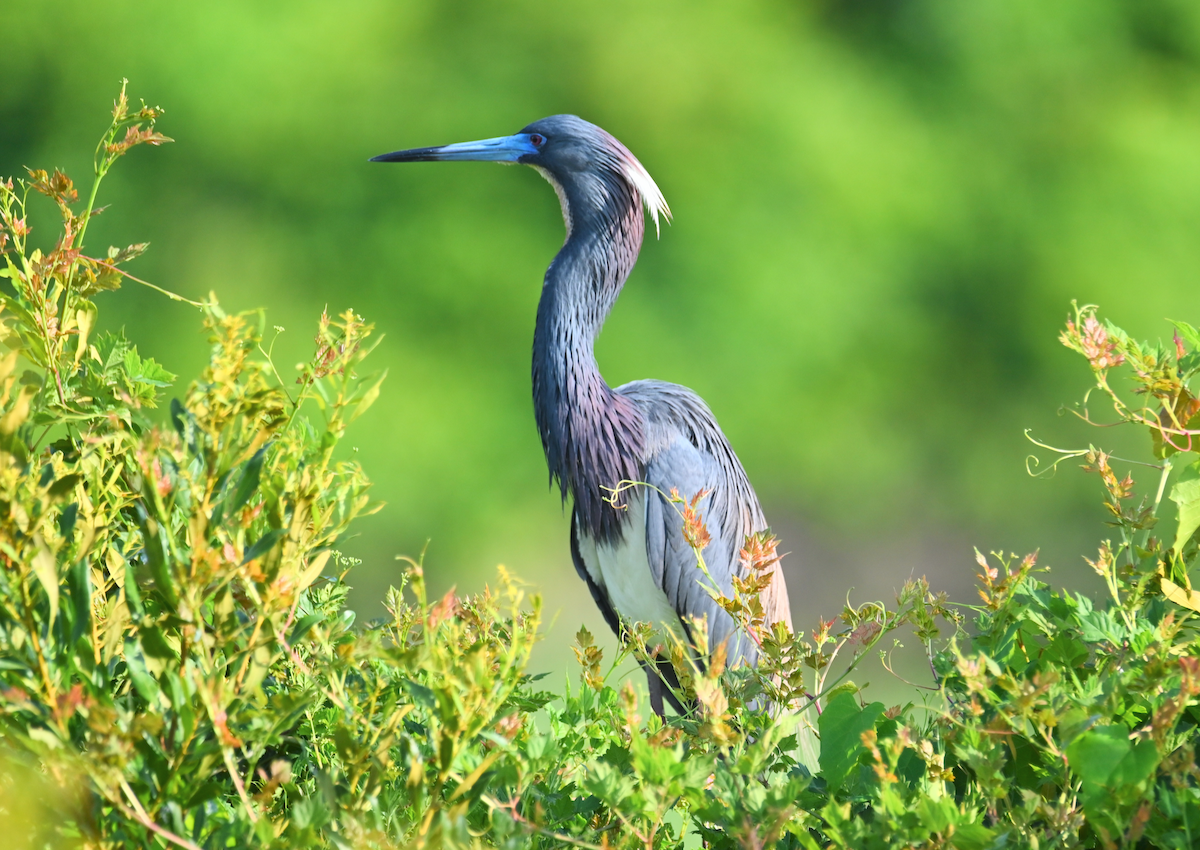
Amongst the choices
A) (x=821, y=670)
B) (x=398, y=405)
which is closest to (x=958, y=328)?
(x=398, y=405)

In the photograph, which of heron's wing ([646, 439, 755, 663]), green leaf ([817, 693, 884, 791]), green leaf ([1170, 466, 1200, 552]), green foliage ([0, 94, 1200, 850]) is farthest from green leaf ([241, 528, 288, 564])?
heron's wing ([646, 439, 755, 663])

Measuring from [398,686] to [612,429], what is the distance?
3.31 feet

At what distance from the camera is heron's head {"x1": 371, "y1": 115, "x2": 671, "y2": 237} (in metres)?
1.59

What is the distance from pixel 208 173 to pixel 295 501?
176 inches

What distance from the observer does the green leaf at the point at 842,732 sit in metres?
0.49

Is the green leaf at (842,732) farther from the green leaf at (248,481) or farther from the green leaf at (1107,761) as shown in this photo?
the green leaf at (248,481)

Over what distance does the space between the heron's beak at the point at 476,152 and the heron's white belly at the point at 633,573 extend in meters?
0.59

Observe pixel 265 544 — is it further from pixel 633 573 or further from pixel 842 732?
pixel 633 573

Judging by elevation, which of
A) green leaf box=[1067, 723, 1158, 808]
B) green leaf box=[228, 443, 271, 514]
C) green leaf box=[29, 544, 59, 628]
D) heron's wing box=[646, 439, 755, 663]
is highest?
heron's wing box=[646, 439, 755, 663]

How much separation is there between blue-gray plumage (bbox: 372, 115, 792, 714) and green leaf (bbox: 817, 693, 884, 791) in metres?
0.99

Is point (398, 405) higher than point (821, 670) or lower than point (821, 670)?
higher

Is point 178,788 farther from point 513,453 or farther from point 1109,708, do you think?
point 513,453

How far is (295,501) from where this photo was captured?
1.34 feet

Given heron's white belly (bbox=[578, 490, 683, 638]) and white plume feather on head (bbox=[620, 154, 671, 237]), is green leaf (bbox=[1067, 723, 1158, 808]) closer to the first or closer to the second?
heron's white belly (bbox=[578, 490, 683, 638])
